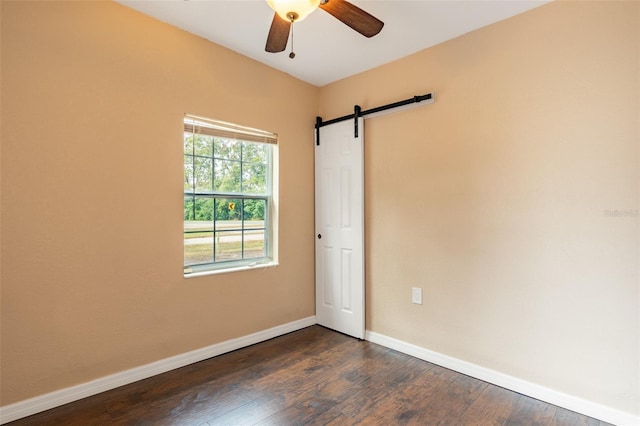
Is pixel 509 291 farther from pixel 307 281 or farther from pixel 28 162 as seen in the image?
pixel 28 162

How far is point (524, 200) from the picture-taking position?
2178 mm

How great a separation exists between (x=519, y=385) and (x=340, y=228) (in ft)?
6.08

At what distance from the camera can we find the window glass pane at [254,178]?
2.99 meters

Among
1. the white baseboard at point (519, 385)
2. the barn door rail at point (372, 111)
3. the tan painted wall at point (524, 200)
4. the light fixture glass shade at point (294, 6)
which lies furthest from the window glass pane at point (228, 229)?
the light fixture glass shade at point (294, 6)

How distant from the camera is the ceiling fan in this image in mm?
1494

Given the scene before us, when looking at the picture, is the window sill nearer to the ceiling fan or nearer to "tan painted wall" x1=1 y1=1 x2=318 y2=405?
"tan painted wall" x1=1 y1=1 x2=318 y2=405

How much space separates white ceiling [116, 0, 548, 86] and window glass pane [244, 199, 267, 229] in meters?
1.31

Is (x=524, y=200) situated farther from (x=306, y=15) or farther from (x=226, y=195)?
(x=226, y=195)

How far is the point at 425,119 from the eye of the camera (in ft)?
8.76

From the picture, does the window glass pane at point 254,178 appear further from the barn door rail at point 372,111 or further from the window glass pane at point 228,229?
the barn door rail at point 372,111

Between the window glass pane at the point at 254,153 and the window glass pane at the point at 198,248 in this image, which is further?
the window glass pane at the point at 254,153

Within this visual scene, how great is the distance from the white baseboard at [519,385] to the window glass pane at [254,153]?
2006 mm

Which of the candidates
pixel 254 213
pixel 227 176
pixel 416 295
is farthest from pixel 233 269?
pixel 416 295

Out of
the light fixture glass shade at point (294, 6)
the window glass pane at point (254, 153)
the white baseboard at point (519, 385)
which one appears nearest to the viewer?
the light fixture glass shade at point (294, 6)
